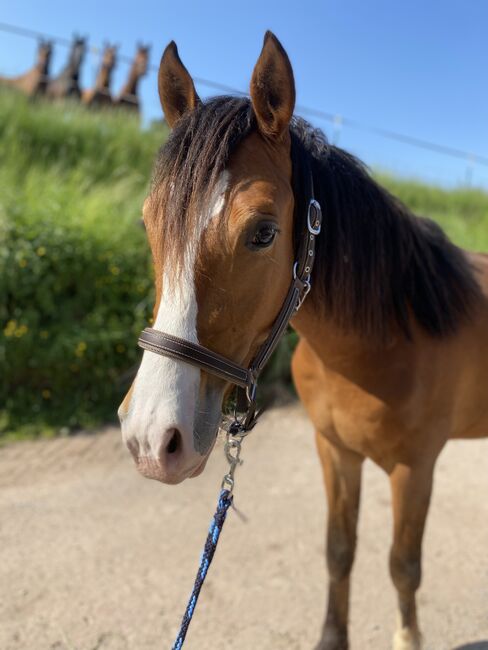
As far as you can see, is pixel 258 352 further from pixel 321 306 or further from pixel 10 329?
pixel 10 329

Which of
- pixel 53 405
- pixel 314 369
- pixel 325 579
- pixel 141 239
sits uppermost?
pixel 314 369

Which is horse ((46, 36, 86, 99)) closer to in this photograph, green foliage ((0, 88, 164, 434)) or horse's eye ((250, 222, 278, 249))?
green foliage ((0, 88, 164, 434))

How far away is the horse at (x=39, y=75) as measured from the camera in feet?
37.8

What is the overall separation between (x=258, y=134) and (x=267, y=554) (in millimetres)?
2609

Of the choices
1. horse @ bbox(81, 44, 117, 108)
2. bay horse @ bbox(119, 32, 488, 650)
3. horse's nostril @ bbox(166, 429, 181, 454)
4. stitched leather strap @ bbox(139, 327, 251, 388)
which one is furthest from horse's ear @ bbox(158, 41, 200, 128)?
horse @ bbox(81, 44, 117, 108)

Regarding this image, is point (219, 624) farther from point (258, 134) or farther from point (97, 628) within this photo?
point (258, 134)

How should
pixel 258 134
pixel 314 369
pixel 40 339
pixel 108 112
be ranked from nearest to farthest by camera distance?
pixel 258 134 → pixel 314 369 → pixel 40 339 → pixel 108 112

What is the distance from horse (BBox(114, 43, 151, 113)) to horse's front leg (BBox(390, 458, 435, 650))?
11.1 metres

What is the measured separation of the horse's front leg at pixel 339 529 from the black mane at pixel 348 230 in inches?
28.5

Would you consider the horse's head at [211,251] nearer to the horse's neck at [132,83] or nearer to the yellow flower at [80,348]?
the yellow flower at [80,348]

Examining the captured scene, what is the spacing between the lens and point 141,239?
Answer: 5.48 m

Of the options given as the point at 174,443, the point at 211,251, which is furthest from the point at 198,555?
the point at 211,251

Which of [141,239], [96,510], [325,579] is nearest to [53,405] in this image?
[96,510]

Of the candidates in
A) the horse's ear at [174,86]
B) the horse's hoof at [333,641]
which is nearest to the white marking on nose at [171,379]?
the horse's ear at [174,86]
